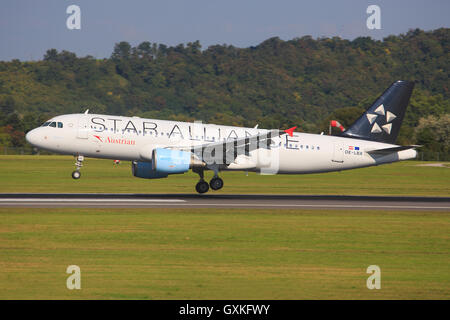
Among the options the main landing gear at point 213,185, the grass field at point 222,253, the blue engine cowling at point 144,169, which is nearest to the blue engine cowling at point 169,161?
the blue engine cowling at point 144,169

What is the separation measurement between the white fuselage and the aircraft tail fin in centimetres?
202

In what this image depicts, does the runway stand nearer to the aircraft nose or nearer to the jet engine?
the jet engine

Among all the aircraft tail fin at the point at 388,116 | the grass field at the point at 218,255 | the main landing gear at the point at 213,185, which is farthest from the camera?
the aircraft tail fin at the point at 388,116

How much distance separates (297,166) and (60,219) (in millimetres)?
17668

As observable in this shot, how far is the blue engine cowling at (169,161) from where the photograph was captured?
32219 mm

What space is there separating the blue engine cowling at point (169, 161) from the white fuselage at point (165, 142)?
2.09m

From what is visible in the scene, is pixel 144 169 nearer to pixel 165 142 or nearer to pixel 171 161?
pixel 165 142

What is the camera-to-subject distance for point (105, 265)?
52.5ft

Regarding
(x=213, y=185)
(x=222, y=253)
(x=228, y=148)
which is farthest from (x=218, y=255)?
(x=213, y=185)

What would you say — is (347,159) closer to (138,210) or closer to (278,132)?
(278,132)

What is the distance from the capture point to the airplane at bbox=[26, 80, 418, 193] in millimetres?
34219

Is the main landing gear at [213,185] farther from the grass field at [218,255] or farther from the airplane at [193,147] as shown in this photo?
the grass field at [218,255]

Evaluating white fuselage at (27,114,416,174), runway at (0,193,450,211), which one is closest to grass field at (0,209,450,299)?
runway at (0,193,450,211)
